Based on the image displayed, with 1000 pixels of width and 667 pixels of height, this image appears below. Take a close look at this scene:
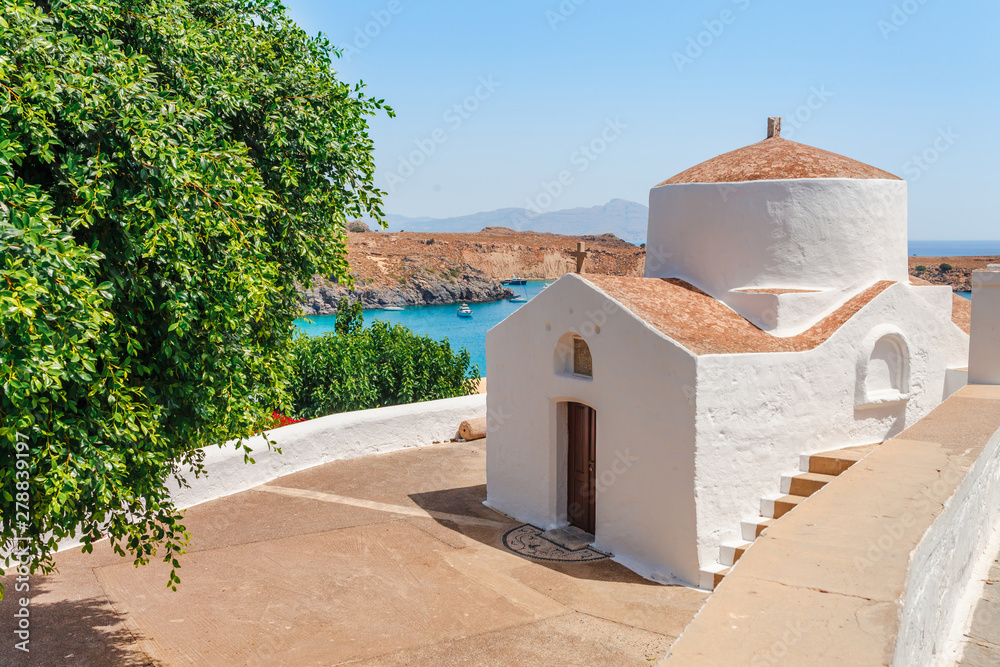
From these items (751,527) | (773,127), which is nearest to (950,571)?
(751,527)

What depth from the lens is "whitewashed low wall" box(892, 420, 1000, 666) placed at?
3635 millimetres

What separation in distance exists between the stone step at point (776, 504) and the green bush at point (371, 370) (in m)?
9.59

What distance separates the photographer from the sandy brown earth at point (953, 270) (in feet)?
229

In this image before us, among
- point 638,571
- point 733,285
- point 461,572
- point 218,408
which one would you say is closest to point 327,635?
point 461,572

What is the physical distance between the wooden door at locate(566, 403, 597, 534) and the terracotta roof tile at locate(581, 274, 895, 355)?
164cm

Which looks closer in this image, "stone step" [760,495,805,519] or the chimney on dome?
"stone step" [760,495,805,519]

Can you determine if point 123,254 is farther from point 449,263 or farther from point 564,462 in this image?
point 449,263

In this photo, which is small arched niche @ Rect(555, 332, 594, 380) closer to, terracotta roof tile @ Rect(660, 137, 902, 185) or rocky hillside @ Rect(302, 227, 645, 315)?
terracotta roof tile @ Rect(660, 137, 902, 185)

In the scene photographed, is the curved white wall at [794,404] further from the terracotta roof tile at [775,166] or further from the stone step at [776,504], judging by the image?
the terracotta roof tile at [775,166]

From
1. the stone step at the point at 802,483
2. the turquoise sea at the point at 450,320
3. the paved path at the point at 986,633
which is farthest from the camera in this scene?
the turquoise sea at the point at 450,320

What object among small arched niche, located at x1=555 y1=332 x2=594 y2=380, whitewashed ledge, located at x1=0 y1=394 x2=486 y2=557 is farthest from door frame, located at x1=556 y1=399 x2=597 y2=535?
whitewashed ledge, located at x1=0 y1=394 x2=486 y2=557

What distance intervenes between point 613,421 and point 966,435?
4147 mm

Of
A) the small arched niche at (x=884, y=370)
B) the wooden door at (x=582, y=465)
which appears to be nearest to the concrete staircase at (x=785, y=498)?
the small arched niche at (x=884, y=370)

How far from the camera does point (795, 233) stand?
10562 mm
